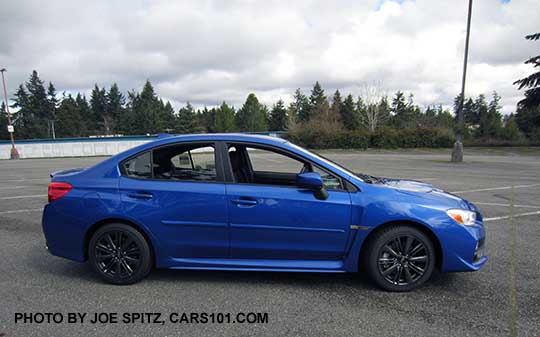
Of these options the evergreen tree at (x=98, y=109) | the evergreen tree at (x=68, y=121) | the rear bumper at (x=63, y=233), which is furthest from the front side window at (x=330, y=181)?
the evergreen tree at (x=98, y=109)

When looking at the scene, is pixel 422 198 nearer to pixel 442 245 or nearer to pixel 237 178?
pixel 442 245

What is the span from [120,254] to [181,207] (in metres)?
0.87

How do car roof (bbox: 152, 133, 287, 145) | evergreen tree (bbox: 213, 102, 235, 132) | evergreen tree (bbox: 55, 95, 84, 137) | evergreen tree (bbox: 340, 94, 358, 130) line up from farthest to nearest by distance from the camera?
1. evergreen tree (bbox: 55, 95, 84, 137)
2. evergreen tree (bbox: 213, 102, 235, 132)
3. evergreen tree (bbox: 340, 94, 358, 130)
4. car roof (bbox: 152, 133, 287, 145)

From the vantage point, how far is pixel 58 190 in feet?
10.5

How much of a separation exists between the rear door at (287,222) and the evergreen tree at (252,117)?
63.6 meters

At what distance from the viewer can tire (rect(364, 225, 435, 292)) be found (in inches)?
117

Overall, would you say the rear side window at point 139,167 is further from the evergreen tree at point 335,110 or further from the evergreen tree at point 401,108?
the evergreen tree at point 401,108

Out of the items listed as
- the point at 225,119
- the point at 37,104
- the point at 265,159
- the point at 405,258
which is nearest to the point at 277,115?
the point at 225,119

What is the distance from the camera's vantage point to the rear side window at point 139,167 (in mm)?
3227

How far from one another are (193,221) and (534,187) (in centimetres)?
1113

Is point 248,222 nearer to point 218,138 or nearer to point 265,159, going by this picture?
point 218,138

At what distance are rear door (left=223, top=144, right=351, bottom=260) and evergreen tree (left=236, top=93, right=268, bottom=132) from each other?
63561 mm

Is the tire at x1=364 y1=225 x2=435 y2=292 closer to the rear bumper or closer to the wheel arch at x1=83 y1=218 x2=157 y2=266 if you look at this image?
the wheel arch at x1=83 y1=218 x2=157 y2=266

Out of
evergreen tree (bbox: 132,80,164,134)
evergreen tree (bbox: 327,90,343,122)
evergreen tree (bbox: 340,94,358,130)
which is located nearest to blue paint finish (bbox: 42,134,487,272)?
evergreen tree (bbox: 327,90,343,122)
